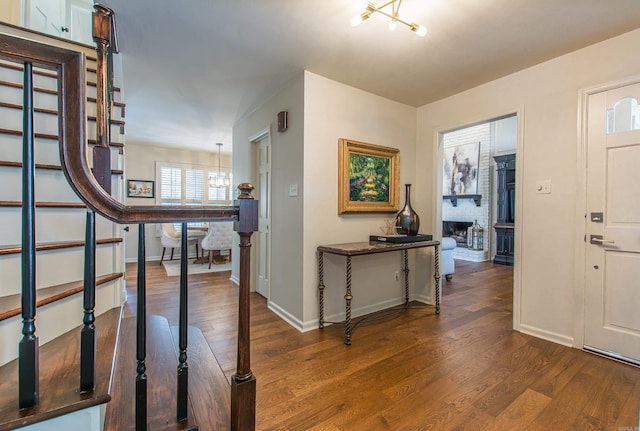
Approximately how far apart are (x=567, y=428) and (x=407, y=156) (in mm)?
2810

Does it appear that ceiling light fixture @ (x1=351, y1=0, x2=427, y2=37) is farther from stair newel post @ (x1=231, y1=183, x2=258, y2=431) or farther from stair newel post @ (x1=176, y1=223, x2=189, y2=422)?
stair newel post @ (x1=176, y1=223, x2=189, y2=422)

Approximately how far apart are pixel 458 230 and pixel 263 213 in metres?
5.34

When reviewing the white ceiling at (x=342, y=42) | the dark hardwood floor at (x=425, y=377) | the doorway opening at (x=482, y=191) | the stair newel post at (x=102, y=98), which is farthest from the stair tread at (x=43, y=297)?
the doorway opening at (x=482, y=191)

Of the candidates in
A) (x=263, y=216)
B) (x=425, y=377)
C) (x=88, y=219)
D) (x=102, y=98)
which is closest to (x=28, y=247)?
(x=88, y=219)

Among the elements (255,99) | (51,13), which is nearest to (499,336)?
(255,99)

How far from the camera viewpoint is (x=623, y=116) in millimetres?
2191

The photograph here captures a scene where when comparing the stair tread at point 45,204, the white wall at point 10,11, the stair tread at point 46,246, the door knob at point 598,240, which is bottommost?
the door knob at point 598,240

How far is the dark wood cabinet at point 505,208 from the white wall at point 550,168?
3736 millimetres

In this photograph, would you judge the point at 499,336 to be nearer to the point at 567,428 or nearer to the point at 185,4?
the point at 567,428

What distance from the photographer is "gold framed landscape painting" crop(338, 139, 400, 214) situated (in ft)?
9.99

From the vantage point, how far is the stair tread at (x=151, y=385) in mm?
1047

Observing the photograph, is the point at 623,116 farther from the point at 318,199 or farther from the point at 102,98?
the point at 102,98

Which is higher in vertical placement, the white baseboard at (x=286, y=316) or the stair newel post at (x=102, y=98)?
the stair newel post at (x=102, y=98)

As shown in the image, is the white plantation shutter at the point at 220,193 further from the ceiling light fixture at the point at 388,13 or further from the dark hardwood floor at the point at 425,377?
the ceiling light fixture at the point at 388,13
